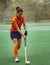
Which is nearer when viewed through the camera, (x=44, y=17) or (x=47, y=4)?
(x=44, y=17)

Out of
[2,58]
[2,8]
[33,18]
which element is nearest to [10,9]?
[2,8]

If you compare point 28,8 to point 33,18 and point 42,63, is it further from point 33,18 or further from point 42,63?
point 42,63

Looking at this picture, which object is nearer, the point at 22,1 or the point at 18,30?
the point at 18,30

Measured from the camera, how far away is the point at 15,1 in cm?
5725

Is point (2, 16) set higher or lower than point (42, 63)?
lower

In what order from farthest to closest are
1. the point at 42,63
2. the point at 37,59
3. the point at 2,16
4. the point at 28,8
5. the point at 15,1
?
1. the point at 15,1
2. the point at 28,8
3. the point at 2,16
4. the point at 37,59
5. the point at 42,63

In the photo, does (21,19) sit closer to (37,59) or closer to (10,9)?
(37,59)

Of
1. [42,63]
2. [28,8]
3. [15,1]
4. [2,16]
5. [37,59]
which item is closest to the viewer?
[42,63]

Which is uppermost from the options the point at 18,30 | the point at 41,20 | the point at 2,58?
the point at 18,30

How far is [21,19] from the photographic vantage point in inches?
354

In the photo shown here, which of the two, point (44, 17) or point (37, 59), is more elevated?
point (37, 59)

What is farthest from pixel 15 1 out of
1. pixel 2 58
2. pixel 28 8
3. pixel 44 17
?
pixel 2 58

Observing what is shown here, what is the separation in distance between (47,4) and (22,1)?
171 inches

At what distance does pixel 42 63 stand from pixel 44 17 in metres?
42.0
